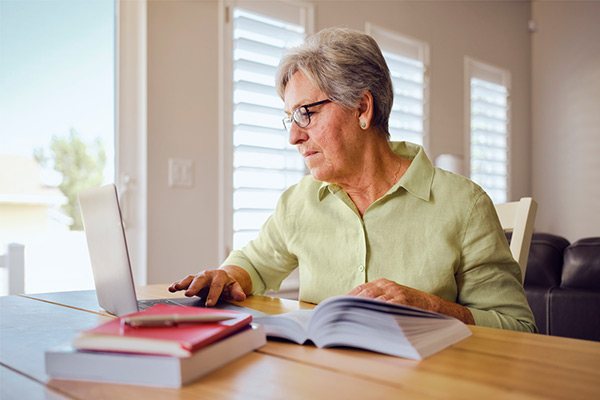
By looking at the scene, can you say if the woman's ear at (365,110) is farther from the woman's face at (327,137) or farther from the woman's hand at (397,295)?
Result: the woman's hand at (397,295)

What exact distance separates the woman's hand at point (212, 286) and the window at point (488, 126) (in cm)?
365

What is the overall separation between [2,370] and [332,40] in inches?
38.5

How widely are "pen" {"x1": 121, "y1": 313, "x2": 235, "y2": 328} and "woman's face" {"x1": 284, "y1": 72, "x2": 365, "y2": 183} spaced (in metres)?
0.72

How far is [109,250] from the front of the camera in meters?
1.04

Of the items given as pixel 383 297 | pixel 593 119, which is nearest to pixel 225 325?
pixel 383 297

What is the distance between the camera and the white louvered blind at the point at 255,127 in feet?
10.1

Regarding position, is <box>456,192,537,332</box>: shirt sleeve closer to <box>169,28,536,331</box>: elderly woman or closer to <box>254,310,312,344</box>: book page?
<box>169,28,536,331</box>: elderly woman

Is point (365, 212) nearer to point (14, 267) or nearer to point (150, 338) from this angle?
point (150, 338)

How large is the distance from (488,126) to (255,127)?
100 inches

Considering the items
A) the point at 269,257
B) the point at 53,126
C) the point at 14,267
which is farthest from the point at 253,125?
the point at 269,257

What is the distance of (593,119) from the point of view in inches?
195

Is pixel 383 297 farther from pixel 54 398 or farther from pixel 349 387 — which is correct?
pixel 54 398

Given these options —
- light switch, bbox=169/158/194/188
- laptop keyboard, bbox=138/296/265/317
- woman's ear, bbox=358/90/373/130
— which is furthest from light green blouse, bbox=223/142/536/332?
light switch, bbox=169/158/194/188

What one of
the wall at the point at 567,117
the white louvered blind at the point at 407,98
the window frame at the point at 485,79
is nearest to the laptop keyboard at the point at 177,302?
the white louvered blind at the point at 407,98
